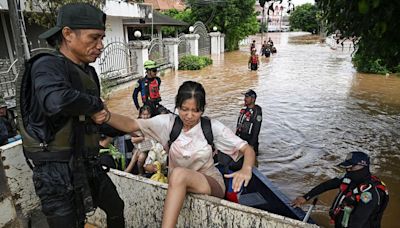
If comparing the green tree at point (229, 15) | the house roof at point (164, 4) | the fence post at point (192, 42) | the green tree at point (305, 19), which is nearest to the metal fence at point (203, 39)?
the green tree at point (229, 15)

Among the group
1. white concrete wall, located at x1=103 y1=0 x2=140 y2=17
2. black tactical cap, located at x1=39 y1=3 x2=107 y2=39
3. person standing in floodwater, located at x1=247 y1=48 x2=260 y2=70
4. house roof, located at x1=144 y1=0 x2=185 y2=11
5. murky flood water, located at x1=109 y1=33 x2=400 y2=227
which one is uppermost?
house roof, located at x1=144 y1=0 x2=185 y2=11

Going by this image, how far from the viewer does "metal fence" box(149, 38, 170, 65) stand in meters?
15.5

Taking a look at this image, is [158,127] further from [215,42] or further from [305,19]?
[305,19]

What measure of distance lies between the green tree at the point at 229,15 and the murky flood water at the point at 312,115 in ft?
31.7

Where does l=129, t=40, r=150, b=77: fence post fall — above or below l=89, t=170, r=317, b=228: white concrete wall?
above

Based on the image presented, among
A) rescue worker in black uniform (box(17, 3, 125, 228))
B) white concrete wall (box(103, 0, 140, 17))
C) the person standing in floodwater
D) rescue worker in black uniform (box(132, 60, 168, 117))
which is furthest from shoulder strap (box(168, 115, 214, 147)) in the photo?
the person standing in floodwater

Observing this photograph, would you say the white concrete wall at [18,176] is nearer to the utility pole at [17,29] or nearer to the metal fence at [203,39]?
the utility pole at [17,29]

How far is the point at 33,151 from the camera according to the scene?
171 centimetres

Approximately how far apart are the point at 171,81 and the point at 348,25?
35.3ft

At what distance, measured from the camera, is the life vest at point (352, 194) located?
2.71 metres

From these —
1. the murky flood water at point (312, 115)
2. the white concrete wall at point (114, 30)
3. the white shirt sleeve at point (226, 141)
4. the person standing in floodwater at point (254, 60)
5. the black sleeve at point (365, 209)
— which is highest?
the white concrete wall at point (114, 30)

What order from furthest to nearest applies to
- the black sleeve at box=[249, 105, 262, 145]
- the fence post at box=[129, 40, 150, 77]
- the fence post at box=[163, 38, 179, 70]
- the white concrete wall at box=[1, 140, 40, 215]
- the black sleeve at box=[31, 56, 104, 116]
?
1. the fence post at box=[163, 38, 179, 70]
2. the fence post at box=[129, 40, 150, 77]
3. the black sleeve at box=[249, 105, 262, 145]
4. the white concrete wall at box=[1, 140, 40, 215]
5. the black sleeve at box=[31, 56, 104, 116]

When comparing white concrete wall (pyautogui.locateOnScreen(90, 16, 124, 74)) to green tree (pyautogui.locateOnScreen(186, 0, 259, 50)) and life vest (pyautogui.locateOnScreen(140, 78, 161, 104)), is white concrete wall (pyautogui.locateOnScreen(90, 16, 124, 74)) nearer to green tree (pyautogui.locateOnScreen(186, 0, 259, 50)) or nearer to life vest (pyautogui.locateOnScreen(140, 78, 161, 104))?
life vest (pyautogui.locateOnScreen(140, 78, 161, 104))

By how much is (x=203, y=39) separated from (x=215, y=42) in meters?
1.77
